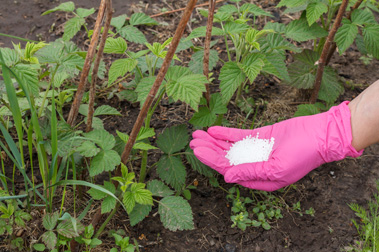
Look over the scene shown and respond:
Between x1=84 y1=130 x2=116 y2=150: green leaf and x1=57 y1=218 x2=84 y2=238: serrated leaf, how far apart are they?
0.95 ft

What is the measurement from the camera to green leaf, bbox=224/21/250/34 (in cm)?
169

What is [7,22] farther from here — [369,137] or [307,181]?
[369,137]

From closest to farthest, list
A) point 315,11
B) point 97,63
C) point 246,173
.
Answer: point 97,63
point 246,173
point 315,11

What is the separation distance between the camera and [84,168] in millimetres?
1660

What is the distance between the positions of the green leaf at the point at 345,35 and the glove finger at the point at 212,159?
0.76 metres

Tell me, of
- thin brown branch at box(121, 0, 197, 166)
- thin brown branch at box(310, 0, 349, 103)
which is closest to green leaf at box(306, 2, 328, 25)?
thin brown branch at box(310, 0, 349, 103)

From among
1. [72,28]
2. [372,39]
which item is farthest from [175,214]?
[372,39]

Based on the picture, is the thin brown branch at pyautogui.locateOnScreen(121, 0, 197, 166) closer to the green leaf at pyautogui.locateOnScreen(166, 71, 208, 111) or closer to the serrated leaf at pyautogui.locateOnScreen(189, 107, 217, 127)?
the green leaf at pyautogui.locateOnScreen(166, 71, 208, 111)

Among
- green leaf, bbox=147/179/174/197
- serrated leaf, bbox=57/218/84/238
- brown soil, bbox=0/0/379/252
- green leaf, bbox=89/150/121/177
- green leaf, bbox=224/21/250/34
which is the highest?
green leaf, bbox=224/21/250/34

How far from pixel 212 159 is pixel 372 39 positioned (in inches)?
38.1

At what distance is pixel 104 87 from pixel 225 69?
0.83 meters

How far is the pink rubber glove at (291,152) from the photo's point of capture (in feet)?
5.73

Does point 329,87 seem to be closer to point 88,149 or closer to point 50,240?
point 88,149

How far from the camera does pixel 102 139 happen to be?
4.92 feet
